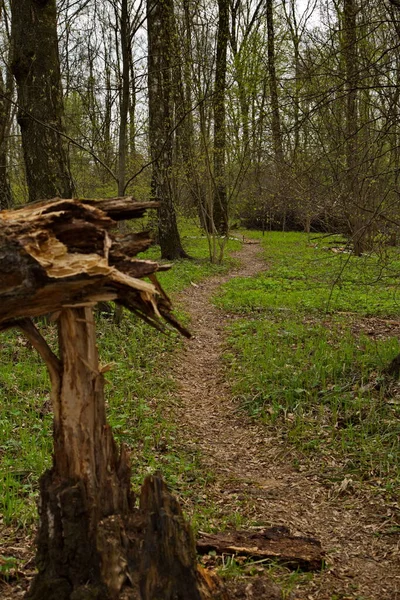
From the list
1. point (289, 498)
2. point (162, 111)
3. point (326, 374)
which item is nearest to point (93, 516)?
point (289, 498)

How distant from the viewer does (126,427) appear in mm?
5391

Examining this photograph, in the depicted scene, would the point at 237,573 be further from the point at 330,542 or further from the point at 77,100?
the point at 77,100

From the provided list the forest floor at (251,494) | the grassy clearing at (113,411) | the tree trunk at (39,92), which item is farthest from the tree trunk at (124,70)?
the forest floor at (251,494)

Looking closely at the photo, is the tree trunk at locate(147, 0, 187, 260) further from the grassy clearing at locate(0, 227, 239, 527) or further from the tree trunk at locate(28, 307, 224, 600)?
the tree trunk at locate(28, 307, 224, 600)

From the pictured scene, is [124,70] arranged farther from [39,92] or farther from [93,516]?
[93,516]

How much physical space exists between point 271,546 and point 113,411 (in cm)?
256

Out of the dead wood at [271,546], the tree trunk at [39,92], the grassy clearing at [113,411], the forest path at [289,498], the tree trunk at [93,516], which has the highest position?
the tree trunk at [39,92]

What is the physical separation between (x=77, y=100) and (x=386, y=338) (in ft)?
65.6

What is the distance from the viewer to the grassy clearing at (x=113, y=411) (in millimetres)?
4270

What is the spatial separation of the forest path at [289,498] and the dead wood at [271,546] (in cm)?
11

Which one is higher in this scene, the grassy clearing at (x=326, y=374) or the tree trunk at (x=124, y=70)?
the tree trunk at (x=124, y=70)

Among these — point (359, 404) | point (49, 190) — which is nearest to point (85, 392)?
point (359, 404)

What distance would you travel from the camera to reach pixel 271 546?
3572 millimetres

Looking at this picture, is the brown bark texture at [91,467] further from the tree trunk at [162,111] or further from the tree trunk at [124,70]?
the tree trunk at [162,111]
